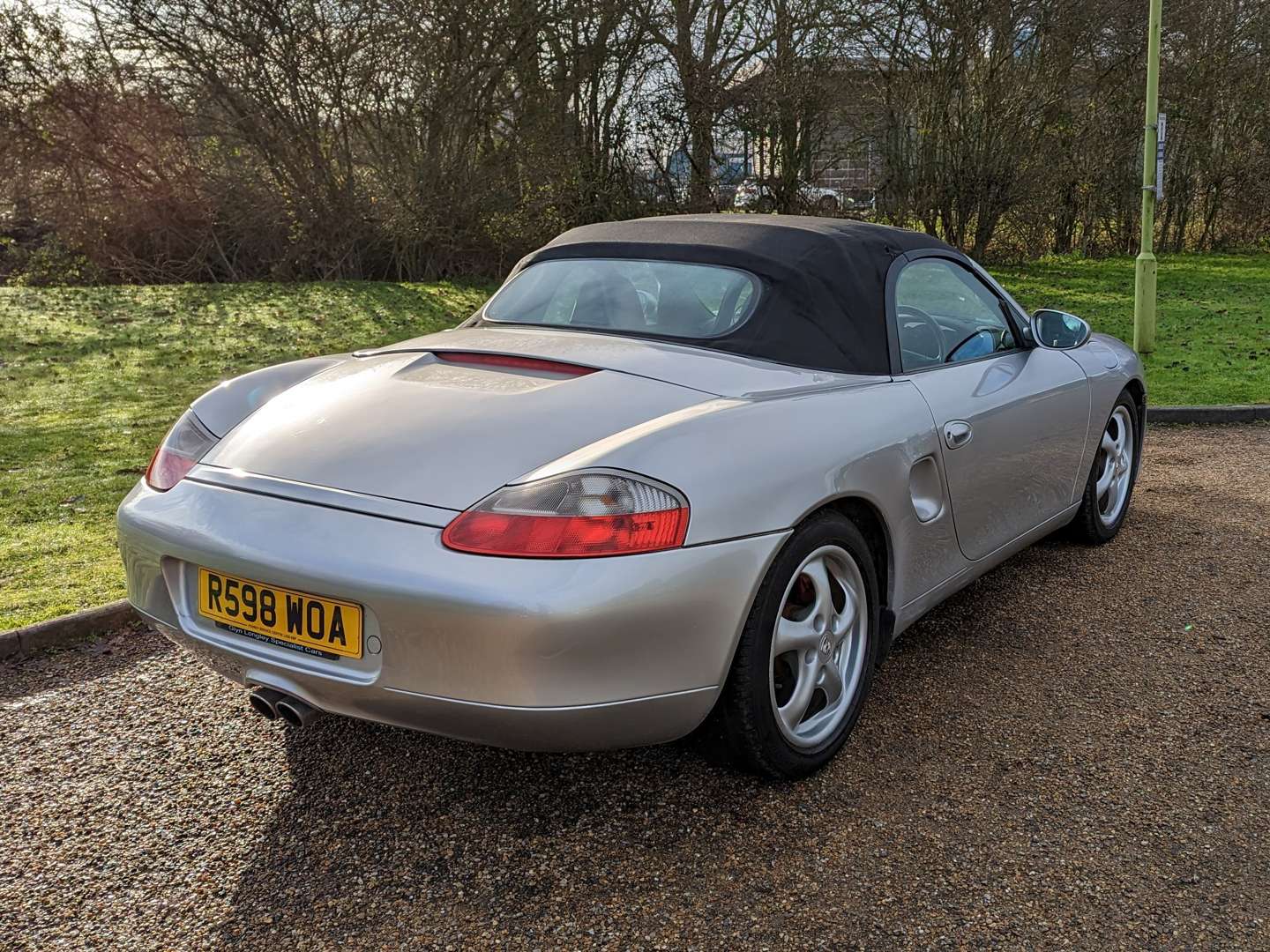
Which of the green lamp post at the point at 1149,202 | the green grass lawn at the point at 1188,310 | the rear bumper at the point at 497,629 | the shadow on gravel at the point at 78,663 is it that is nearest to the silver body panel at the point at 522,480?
the rear bumper at the point at 497,629

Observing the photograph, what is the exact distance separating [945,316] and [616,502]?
1.96 m

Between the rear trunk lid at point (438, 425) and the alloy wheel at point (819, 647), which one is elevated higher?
the rear trunk lid at point (438, 425)

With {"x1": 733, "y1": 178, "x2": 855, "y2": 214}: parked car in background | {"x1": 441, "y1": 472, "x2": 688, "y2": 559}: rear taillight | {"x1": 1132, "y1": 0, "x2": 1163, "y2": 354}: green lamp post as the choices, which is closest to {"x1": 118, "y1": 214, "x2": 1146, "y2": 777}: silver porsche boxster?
{"x1": 441, "y1": 472, "x2": 688, "y2": 559}: rear taillight

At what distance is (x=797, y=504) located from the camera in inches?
102

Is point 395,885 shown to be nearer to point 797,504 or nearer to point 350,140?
point 797,504

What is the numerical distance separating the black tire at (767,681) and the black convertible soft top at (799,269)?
60 centimetres

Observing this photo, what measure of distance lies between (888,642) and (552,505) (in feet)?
4.15

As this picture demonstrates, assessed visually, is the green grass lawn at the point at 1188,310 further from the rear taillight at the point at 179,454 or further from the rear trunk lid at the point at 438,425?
the rear taillight at the point at 179,454

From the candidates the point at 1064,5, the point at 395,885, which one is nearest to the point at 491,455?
the point at 395,885

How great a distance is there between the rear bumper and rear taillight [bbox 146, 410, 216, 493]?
355 millimetres

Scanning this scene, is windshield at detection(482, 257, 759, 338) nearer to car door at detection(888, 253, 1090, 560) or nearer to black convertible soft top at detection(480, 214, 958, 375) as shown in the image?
black convertible soft top at detection(480, 214, 958, 375)

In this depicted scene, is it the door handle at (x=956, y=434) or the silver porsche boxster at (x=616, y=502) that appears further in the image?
the door handle at (x=956, y=434)

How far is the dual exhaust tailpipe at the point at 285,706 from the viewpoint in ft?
8.19

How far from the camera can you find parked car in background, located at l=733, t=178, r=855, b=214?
656 inches
